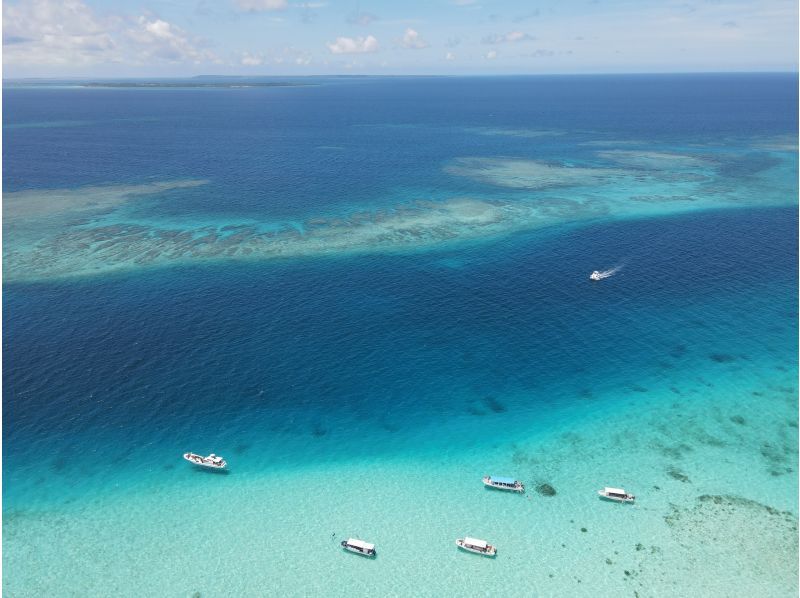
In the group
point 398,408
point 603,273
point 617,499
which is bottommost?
point 617,499

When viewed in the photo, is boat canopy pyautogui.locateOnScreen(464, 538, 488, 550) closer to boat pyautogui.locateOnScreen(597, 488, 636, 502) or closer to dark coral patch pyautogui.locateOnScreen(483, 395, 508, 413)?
boat pyautogui.locateOnScreen(597, 488, 636, 502)

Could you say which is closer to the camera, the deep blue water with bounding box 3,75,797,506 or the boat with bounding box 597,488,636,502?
the boat with bounding box 597,488,636,502

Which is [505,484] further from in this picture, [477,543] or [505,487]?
[477,543]

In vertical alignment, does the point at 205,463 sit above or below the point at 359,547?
above

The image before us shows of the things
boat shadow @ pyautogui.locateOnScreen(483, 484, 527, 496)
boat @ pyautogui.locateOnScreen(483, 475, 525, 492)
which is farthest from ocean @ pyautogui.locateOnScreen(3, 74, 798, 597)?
boat @ pyautogui.locateOnScreen(483, 475, 525, 492)

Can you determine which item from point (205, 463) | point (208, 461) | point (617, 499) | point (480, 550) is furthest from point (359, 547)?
point (617, 499)

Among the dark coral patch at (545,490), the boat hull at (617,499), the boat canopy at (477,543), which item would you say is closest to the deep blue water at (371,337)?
the dark coral patch at (545,490)
